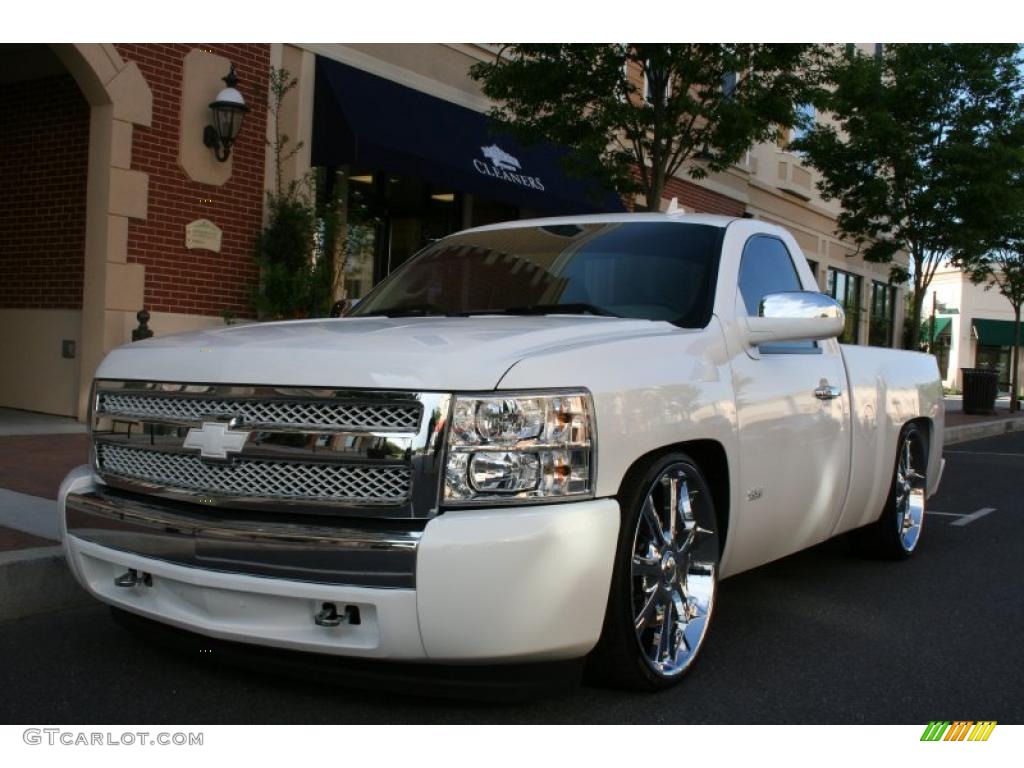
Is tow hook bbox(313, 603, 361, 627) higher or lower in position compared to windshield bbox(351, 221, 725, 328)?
lower

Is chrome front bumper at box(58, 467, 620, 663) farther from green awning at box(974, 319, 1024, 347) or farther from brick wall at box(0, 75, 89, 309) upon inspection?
green awning at box(974, 319, 1024, 347)

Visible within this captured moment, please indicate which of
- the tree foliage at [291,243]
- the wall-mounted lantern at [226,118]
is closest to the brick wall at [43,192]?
the wall-mounted lantern at [226,118]

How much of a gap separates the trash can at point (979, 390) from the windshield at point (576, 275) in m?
19.6

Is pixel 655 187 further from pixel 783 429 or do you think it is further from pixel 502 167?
pixel 783 429

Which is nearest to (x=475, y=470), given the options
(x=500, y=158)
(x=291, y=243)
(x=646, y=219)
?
(x=646, y=219)

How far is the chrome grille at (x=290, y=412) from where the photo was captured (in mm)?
2959

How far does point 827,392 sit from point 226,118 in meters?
7.62

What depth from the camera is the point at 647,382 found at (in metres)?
3.36

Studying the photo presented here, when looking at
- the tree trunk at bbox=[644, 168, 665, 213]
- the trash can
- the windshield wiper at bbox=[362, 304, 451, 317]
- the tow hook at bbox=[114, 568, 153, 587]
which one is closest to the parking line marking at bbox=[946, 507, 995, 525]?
the tree trunk at bbox=[644, 168, 665, 213]

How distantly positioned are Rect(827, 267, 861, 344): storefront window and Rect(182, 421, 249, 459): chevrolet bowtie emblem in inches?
964

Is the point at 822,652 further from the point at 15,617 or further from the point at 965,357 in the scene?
the point at 965,357

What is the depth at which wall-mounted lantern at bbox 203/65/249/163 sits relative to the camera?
33.9ft

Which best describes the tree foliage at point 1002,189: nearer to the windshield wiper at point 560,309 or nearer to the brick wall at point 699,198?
the brick wall at point 699,198
